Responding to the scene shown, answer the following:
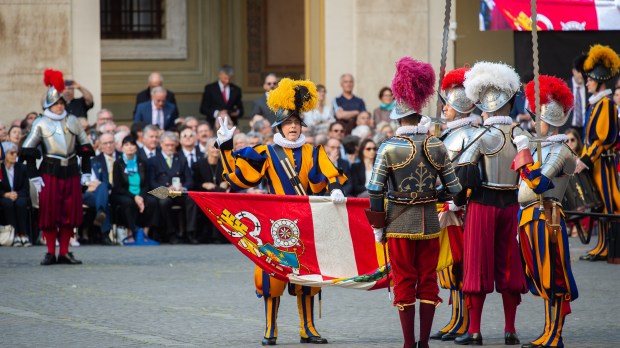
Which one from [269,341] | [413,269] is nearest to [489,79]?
[413,269]

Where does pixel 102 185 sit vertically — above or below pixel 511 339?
above

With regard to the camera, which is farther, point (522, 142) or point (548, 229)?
point (548, 229)

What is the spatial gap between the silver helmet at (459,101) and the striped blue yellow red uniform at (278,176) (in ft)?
3.39

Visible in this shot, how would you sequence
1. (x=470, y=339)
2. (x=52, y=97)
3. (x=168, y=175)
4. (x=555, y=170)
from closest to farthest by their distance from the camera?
(x=555, y=170) → (x=470, y=339) → (x=52, y=97) → (x=168, y=175)

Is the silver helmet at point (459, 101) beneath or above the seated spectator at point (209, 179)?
above

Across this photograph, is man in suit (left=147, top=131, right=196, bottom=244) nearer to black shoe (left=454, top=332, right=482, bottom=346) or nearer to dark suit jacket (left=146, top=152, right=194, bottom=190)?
dark suit jacket (left=146, top=152, right=194, bottom=190)

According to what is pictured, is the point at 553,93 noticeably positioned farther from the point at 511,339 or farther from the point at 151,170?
the point at 151,170

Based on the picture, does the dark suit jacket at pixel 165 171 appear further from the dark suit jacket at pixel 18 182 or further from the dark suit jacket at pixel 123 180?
the dark suit jacket at pixel 18 182

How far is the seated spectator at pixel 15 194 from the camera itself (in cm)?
1830

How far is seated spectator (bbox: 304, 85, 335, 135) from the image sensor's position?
20.4 meters

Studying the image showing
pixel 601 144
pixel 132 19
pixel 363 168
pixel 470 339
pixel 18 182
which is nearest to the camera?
pixel 470 339

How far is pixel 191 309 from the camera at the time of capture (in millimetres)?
12836

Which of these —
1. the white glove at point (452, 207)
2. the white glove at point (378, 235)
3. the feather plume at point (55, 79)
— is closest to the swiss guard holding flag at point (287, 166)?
the white glove at point (452, 207)

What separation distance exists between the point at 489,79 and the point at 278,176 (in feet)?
5.76
